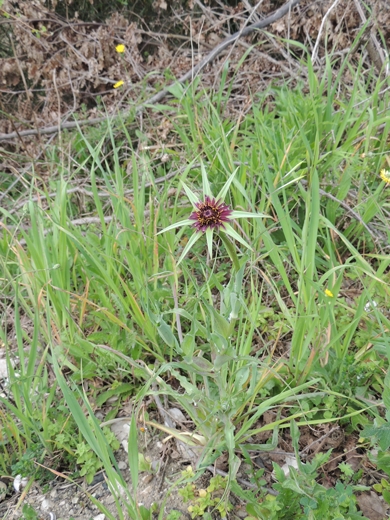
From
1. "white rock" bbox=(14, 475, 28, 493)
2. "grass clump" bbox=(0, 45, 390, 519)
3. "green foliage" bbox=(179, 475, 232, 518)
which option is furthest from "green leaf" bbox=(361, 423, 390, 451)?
"white rock" bbox=(14, 475, 28, 493)

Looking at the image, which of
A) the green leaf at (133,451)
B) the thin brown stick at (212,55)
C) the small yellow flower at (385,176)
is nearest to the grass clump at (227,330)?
the green leaf at (133,451)

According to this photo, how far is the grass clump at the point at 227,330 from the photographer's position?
0.95 metres

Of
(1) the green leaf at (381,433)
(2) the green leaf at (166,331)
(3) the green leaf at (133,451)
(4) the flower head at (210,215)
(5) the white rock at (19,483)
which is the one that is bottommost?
(5) the white rock at (19,483)

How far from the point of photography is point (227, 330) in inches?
36.2

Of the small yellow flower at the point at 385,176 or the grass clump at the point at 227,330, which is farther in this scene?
the small yellow flower at the point at 385,176

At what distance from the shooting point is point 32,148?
286 centimetres

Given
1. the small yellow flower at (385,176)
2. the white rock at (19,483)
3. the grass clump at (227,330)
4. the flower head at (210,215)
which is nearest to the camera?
the flower head at (210,215)

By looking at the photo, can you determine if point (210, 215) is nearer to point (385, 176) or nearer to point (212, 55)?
point (385, 176)

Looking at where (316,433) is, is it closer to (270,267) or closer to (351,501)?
(351,501)

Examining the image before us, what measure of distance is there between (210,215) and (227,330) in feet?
0.83

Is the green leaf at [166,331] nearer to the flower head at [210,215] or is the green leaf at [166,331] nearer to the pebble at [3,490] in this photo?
the flower head at [210,215]

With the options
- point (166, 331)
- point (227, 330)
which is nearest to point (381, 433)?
point (227, 330)

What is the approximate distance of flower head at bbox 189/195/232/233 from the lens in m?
0.85

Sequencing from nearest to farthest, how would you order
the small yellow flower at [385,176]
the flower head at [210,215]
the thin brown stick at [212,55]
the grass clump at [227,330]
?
the flower head at [210,215]
the grass clump at [227,330]
the small yellow flower at [385,176]
the thin brown stick at [212,55]
